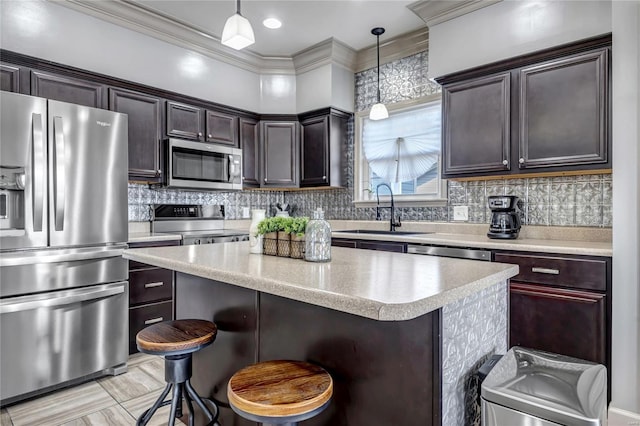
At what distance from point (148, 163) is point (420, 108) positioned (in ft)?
8.49

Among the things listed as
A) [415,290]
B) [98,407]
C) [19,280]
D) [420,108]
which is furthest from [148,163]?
[415,290]

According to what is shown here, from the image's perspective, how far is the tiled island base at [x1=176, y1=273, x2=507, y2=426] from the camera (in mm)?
1086

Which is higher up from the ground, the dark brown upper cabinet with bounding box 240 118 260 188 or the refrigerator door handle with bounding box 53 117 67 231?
the dark brown upper cabinet with bounding box 240 118 260 188

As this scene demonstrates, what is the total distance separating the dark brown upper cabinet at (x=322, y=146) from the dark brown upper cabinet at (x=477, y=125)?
1.27 metres

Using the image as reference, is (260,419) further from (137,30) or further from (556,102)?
(137,30)

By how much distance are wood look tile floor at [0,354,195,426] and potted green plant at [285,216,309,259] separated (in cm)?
111

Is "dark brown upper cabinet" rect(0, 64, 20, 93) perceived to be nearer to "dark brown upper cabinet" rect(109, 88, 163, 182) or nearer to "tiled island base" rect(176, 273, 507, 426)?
"dark brown upper cabinet" rect(109, 88, 163, 182)

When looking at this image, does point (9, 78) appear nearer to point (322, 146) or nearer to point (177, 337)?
point (177, 337)

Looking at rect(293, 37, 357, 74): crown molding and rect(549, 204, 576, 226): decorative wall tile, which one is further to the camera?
rect(293, 37, 357, 74): crown molding

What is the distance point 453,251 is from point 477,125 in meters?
1.01

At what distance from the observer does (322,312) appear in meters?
1.35

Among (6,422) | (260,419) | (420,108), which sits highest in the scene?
(420,108)

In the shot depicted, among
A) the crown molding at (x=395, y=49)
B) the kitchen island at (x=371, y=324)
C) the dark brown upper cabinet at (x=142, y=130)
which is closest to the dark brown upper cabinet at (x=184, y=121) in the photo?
the dark brown upper cabinet at (x=142, y=130)

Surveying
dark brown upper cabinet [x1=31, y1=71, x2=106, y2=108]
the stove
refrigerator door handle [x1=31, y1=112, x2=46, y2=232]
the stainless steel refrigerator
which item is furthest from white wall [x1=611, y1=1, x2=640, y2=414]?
dark brown upper cabinet [x1=31, y1=71, x2=106, y2=108]
